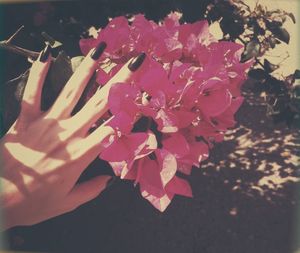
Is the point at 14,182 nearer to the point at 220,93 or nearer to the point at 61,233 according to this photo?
the point at 220,93

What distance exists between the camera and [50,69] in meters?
1.08

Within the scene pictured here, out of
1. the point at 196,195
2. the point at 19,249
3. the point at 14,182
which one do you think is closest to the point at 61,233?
the point at 19,249

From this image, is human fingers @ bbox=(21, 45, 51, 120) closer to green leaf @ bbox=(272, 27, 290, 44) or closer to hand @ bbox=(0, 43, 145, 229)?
hand @ bbox=(0, 43, 145, 229)

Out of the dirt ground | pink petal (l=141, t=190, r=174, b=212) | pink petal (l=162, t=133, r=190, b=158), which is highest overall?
pink petal (l=162, t=133, r=190, b=158)

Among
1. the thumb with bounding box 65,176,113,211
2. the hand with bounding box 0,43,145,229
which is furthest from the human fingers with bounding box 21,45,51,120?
the thumb with bounding box 65,176,113,211

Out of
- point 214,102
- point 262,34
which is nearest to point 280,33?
point 262,34

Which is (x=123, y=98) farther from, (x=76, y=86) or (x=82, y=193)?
(x=82, y=193)

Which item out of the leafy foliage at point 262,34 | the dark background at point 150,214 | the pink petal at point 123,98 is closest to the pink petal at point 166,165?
the pink petal at point 123,98

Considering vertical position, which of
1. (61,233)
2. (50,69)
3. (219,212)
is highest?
(50,69)

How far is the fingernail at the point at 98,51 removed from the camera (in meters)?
0.96

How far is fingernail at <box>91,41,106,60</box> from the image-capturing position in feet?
3.16

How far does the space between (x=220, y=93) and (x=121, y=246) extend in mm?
1214

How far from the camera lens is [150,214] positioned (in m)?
2.01

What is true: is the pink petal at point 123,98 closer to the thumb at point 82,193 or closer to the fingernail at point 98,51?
the fingernail at point 98,51
